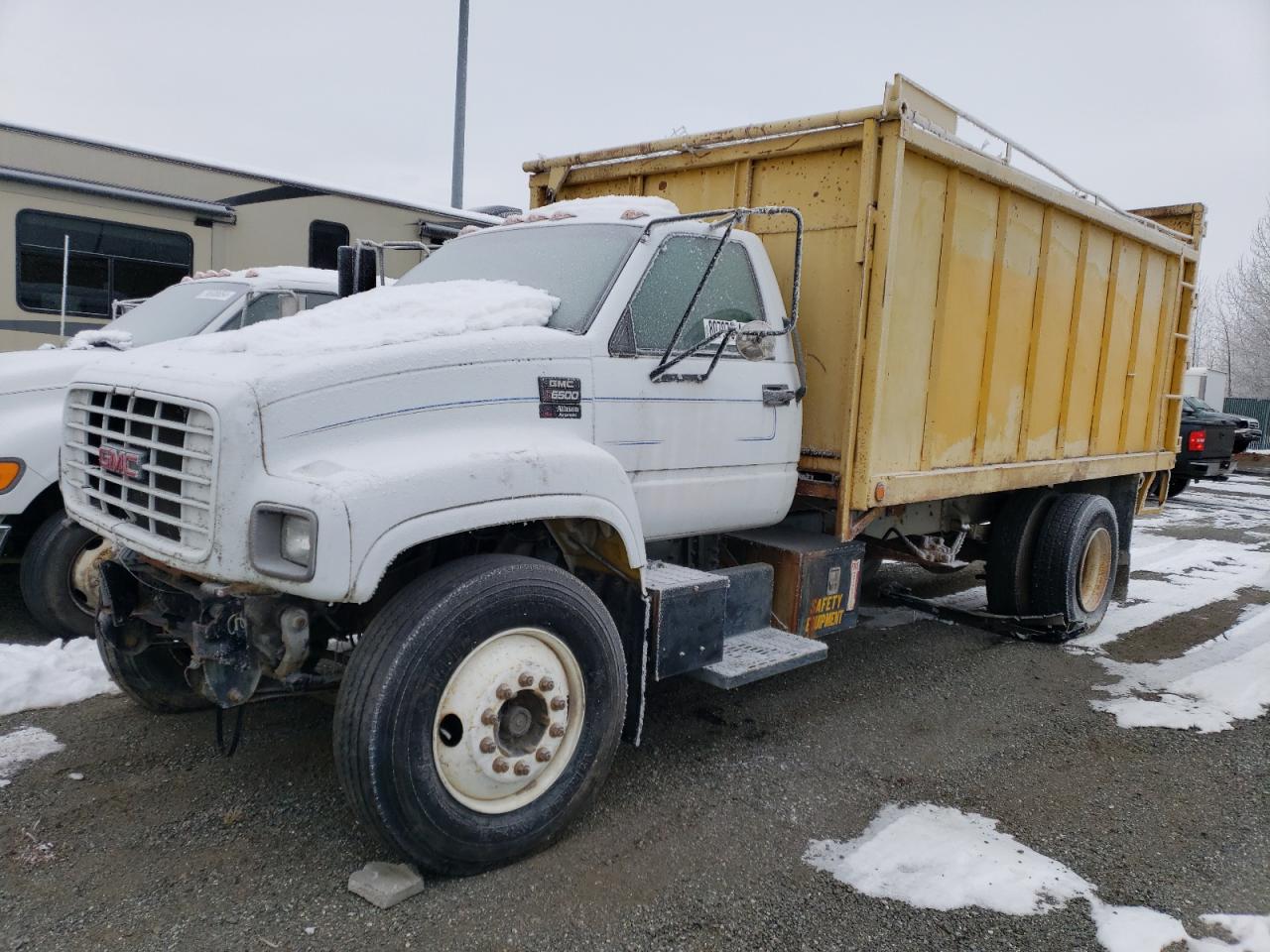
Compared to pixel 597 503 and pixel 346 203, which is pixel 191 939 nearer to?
pixel 597 503

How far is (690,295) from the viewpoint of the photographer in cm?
455

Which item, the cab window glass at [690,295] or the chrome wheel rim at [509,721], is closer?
the chrome wheel rim at [509,721]

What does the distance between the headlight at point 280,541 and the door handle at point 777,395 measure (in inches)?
96.4

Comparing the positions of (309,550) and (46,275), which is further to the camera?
(46,275)

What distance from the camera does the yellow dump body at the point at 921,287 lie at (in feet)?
16.6

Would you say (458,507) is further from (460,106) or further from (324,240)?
(460,106)

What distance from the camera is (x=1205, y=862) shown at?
3844 millimetres

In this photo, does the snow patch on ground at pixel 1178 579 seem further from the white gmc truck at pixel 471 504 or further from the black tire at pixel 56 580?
the black tire at pixel 56 580

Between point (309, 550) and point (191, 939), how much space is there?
124 centimetres

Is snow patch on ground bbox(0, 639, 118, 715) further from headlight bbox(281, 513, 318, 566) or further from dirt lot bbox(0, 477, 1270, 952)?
headlight bbox(281, 513, 318, 566)

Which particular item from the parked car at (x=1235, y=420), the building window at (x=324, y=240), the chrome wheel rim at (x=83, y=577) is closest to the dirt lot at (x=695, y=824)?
the chrome wheel rim at (x=83, y=577)

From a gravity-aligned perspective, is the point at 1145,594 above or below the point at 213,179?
below

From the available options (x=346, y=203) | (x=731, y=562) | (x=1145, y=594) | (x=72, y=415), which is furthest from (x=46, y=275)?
(x=1145, y=594)

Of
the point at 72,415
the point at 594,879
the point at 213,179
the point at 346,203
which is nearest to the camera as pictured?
the point at 594,879
